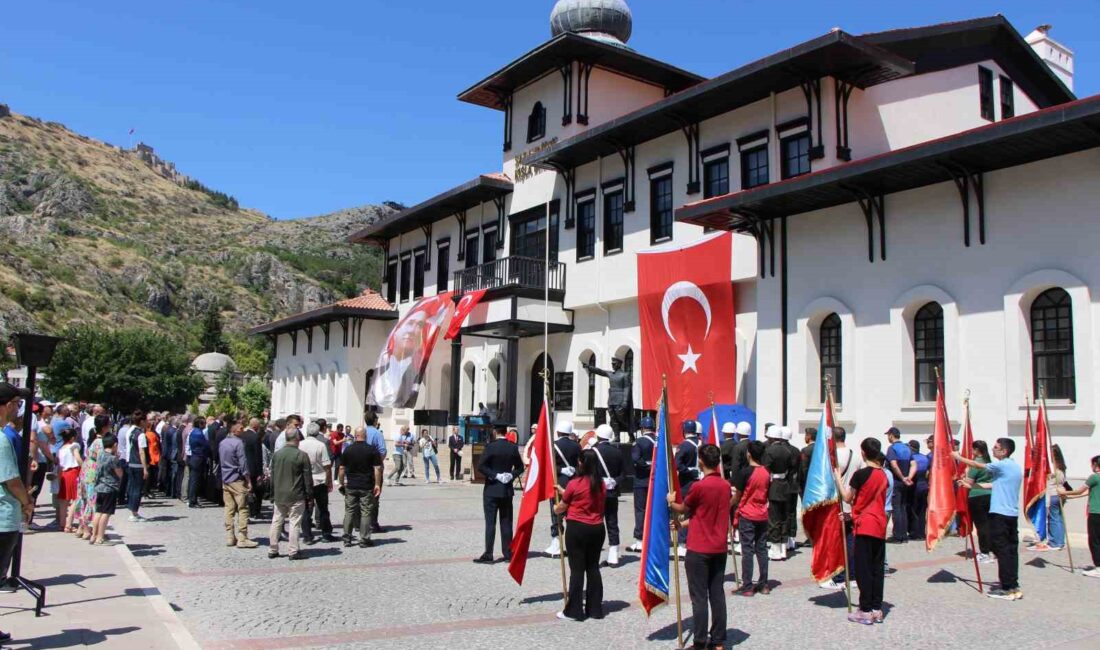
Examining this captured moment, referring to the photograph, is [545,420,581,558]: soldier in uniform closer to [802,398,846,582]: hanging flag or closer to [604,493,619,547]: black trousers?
[604,493,619,547]: black trousers

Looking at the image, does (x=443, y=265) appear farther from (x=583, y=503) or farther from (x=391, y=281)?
(x=583, y=503)

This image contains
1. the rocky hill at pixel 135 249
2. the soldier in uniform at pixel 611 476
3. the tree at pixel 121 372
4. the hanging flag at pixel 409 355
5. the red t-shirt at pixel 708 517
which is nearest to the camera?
the red t-shirt at pixel 708 517

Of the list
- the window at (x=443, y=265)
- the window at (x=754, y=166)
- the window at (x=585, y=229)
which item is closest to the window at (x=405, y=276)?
the window at (x=443, y=265)

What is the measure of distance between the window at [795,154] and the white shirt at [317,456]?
1303 centimetres

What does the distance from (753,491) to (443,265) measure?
88.8ft

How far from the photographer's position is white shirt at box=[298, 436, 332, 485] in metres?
12.7

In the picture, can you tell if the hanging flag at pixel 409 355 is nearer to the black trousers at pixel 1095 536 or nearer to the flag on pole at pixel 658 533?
the black trousers at pixel 1095 536

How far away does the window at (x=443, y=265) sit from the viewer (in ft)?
115

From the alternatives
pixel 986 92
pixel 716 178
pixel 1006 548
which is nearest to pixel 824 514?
pixel 1006 548

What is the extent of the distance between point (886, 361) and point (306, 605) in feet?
41.2

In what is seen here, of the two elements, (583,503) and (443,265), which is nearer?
(583,503)

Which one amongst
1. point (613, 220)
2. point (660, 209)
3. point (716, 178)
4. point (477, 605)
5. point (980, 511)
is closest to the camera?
point (477, 605)

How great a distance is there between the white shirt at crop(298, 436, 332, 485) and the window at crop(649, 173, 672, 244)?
1345 cm

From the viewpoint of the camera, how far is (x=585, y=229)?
2702 cm
